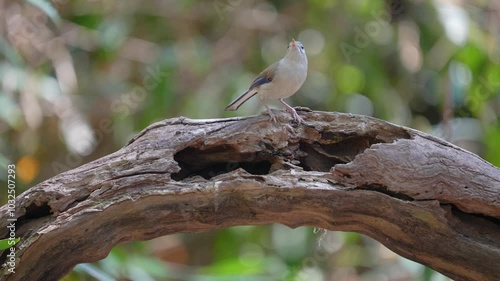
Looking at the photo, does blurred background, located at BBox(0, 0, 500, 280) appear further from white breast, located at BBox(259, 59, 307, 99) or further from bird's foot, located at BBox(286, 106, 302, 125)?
bird's foot, located at BBox(286, 106, 302, 125)

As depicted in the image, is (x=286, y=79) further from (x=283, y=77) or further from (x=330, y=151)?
(x=330, y=151)

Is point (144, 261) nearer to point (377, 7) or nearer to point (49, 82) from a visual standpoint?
point (49, 82)

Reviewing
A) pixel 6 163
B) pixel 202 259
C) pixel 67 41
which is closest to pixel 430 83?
pixel 202 259

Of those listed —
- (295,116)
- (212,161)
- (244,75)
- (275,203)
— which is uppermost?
(244,75)

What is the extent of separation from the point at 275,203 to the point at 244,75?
9.32 ft

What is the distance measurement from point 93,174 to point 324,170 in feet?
2.48

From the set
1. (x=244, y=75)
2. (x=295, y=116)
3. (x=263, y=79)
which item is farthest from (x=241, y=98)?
(x=244, y=75)

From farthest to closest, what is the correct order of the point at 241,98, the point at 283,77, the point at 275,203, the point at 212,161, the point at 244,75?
the point at 244,75 → the point at 241,98 → the point at 283,77 → the point at 212,161 → the point at 275,203

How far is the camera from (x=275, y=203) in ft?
6.79

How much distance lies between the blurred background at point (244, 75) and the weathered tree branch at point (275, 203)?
187cm

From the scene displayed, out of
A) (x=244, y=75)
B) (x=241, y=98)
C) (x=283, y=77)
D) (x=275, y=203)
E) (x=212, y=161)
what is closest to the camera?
(x=275, y=203)

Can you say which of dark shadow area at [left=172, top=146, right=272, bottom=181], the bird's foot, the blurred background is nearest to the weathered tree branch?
dark shadow area at [left=172, top=146, right=272, bottom=181]

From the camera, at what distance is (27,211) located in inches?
80.7

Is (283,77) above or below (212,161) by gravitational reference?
above
